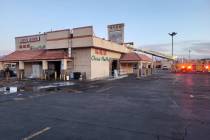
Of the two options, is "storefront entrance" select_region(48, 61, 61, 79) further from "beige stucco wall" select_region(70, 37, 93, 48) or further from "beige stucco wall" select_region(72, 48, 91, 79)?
"beige stucco wall" select_region(70, 37, 93, 48)

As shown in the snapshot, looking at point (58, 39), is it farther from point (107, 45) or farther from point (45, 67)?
point (107, 45)

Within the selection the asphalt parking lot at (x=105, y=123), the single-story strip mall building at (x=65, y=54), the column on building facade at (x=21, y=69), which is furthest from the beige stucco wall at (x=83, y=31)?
the asphalt parking lot at (x=105, y=123)

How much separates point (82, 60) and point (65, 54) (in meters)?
2.54

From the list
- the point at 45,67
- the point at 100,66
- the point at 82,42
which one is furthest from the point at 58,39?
the point at 100,66

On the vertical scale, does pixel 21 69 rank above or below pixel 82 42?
below

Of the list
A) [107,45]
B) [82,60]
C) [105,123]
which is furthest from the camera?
[107,45]

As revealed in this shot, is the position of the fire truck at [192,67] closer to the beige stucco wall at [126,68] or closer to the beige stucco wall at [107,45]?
the beige stucco wall at [126,68]

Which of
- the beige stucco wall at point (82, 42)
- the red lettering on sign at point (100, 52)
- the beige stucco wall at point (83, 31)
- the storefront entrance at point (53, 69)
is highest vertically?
the beige stucco wall at point (83, 31)

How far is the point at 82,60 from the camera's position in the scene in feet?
85.9

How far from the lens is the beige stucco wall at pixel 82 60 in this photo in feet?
84.7

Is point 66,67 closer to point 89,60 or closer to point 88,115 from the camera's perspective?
point 89,60

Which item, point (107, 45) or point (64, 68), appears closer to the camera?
point (64, 68)

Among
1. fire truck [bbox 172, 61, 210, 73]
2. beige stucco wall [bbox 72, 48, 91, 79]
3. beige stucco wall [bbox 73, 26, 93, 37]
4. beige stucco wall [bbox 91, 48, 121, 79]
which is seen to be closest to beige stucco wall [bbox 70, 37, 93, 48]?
beige stucco wall [bbox 73, 26, 93, 37]

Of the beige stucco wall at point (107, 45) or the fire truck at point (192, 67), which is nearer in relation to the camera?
the beige stucco wall at point (107, 45)
